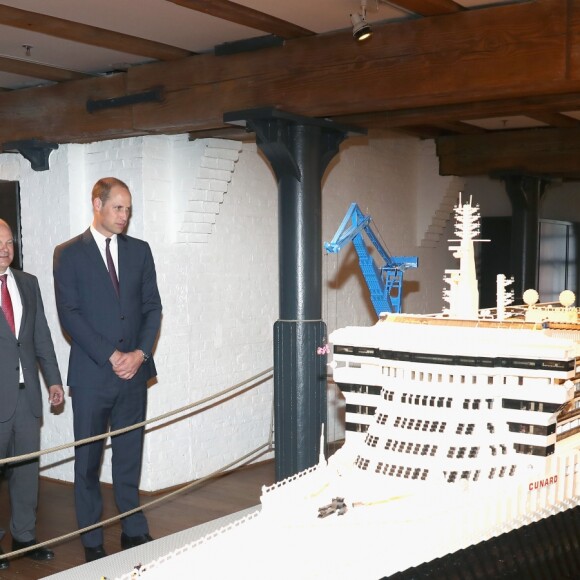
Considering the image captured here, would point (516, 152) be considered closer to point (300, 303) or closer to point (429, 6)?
point (300, 303)

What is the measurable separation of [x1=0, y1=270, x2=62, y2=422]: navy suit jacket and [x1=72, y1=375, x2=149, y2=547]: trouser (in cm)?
24

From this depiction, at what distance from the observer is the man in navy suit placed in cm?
494

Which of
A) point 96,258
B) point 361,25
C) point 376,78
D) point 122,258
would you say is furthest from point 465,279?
point 96,258

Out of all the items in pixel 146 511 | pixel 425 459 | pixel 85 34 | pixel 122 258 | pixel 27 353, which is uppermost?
pixel 85 34

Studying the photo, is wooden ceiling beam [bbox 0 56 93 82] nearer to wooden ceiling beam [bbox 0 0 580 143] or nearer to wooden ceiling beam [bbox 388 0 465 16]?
wooden ceiling beam [bbox 0 0 580 143]

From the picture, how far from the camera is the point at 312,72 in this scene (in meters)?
5.16

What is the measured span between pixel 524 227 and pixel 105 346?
5.41m

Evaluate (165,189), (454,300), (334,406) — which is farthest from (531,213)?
(454,300)

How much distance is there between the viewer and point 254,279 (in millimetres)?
7297

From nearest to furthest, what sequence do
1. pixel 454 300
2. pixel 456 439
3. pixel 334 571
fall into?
1. pixel 334 571
2. pixel 456 439
3. pixel 454 300

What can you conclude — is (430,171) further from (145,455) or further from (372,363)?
(372,363)

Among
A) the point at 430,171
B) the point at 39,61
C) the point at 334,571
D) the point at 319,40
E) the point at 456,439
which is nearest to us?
the point at 334,571

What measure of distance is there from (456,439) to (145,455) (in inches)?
124

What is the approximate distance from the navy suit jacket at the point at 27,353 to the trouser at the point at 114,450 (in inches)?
9.5
